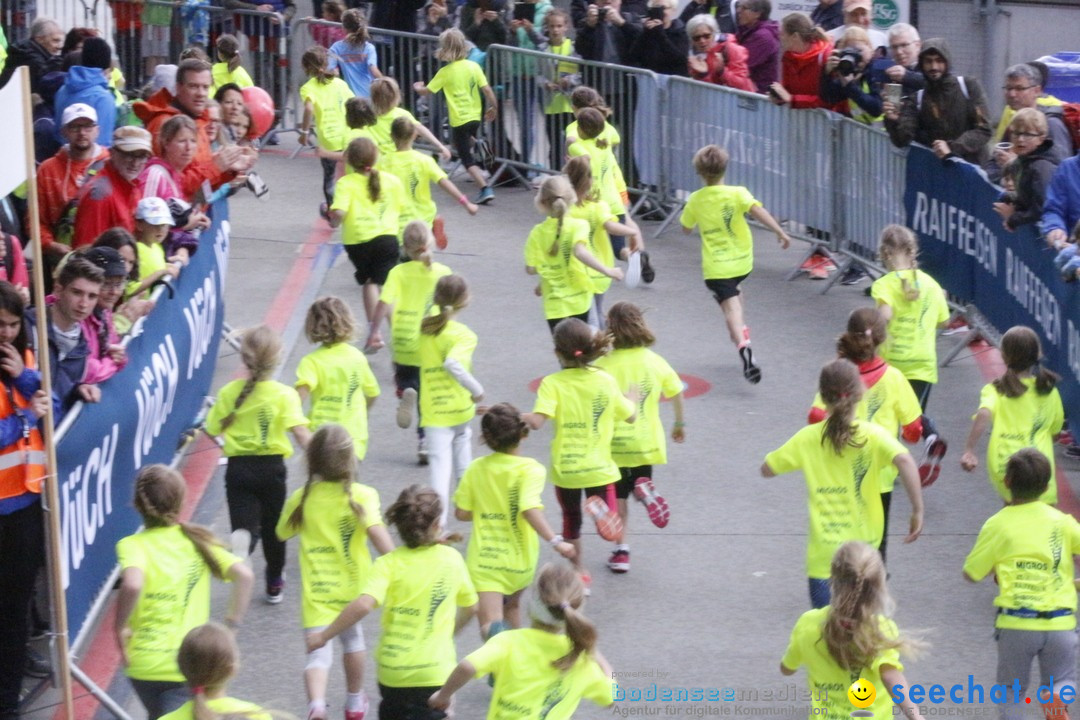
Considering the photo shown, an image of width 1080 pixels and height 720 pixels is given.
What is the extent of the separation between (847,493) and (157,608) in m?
3.18

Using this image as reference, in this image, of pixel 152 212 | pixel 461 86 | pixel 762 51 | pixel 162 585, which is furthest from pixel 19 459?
pixel 762 51

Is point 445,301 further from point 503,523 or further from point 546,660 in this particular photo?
point 546,660

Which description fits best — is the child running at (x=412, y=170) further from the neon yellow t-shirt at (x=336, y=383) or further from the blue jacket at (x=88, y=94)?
the neon yellow t-shirt at (x=336, y=383)

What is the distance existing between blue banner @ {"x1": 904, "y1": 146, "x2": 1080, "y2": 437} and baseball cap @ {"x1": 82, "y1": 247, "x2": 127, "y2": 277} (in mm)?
5706

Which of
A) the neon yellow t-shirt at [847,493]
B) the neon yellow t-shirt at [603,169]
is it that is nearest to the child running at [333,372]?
the neon yellow t-shirt at [847,493]

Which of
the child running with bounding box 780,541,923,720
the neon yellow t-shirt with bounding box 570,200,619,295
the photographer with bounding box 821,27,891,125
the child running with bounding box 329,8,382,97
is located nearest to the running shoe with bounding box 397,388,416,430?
the neon yellow t-shirt with bounding box 570,200,619,295

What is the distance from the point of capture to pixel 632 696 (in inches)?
308

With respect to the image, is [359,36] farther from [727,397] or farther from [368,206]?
[727,397]

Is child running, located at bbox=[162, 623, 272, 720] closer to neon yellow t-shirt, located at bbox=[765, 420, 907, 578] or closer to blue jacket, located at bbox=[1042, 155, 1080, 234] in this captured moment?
neon yellow t-shirt, located at bbox=[765, 420, 907, 578]

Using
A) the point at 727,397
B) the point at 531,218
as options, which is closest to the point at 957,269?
the point at 727,397

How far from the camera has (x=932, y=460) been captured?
33.3 feet

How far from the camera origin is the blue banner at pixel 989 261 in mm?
10523

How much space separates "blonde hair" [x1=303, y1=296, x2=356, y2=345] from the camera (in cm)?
905

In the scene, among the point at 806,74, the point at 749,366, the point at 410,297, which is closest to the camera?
the point at 410,297
